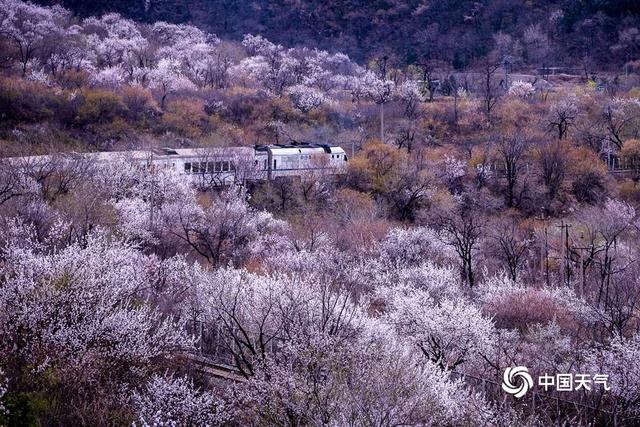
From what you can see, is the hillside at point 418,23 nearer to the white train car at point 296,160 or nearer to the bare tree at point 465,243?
the white train car at point 296,160

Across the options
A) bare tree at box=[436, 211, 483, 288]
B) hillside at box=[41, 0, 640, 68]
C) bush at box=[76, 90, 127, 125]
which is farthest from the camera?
hillside at box=[41, 0, 640, 68]

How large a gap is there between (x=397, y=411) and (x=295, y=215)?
23.2 m

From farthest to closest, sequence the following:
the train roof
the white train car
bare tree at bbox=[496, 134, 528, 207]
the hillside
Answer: the hillside
the train roof
bare tree at bbox=[496, 134, 528, 207]
the white train car

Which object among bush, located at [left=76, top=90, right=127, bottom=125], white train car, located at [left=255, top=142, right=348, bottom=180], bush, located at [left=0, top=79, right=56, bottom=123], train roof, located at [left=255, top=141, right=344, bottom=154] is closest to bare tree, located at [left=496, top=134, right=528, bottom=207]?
white train car, located at [left=255, top=142, right=348, bottom=180]

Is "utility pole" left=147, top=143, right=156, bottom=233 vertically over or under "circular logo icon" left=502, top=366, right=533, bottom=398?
over

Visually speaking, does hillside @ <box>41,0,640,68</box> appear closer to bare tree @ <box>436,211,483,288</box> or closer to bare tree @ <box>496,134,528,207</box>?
bare tree @ <box>496,134,528,207</box>

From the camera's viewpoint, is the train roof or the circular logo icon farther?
the train roof

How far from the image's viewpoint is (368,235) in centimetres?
2675

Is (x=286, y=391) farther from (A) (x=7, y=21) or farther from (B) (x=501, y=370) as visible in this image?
(A) (x=7, y=21)

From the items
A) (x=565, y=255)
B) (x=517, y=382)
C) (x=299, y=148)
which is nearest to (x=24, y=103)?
(x=299, y=148)

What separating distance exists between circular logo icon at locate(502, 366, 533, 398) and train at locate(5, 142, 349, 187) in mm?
22775

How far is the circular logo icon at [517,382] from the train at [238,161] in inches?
897

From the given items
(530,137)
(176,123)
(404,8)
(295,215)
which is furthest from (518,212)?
(404,8)

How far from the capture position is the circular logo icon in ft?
36.1
